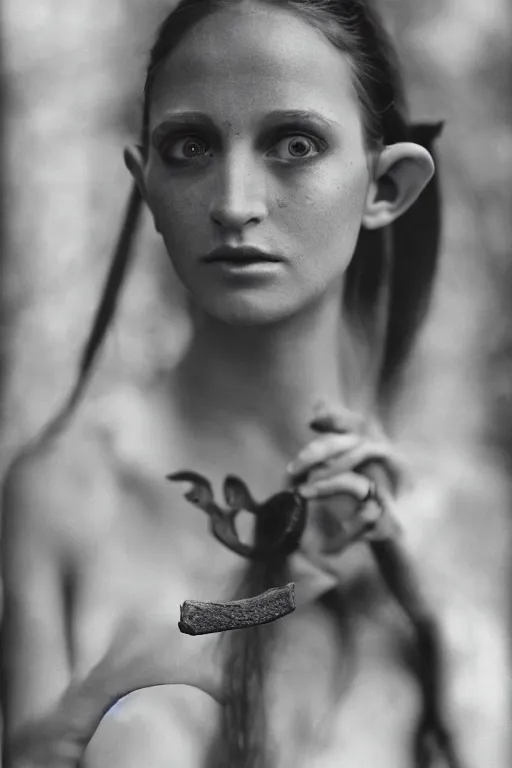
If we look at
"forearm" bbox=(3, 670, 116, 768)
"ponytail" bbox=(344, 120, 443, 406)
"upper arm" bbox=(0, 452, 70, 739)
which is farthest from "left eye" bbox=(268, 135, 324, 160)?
"forearm" bbox=(3, 670, 116, 768)

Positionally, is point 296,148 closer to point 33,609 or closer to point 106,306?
point 106,306

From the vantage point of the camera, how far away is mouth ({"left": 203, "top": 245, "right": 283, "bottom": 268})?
95 centimetres

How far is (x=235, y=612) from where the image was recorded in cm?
94

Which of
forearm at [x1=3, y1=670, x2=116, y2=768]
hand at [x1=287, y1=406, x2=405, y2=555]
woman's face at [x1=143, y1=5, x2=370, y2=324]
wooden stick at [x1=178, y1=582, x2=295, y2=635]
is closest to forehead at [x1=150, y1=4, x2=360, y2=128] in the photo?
woman's face at [x1=143, y1=5, x2=370, y2=324]

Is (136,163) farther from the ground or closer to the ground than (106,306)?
farther from the ground

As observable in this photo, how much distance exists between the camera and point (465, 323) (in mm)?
1028

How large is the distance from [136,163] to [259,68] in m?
0.15

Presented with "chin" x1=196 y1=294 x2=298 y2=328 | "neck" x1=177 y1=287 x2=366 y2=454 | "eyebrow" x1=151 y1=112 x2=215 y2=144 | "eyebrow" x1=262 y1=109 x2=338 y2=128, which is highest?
"eyebrow" x1=151 y1=112 x2=215 y2=144

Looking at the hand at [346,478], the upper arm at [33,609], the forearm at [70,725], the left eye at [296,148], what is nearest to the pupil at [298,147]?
the left eye at [296,148]

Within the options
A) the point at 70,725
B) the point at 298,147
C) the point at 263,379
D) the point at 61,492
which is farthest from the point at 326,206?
the point at 70,725

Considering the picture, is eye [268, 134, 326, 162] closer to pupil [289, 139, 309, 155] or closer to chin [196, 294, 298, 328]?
pupil [289, 139, 309, 155]

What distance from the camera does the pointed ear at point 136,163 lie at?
100 cm

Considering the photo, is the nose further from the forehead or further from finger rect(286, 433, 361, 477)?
finger rect(286, 433, 361, 477)

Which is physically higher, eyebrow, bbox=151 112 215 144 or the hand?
eyebrow, bbox=151 112 215 144
